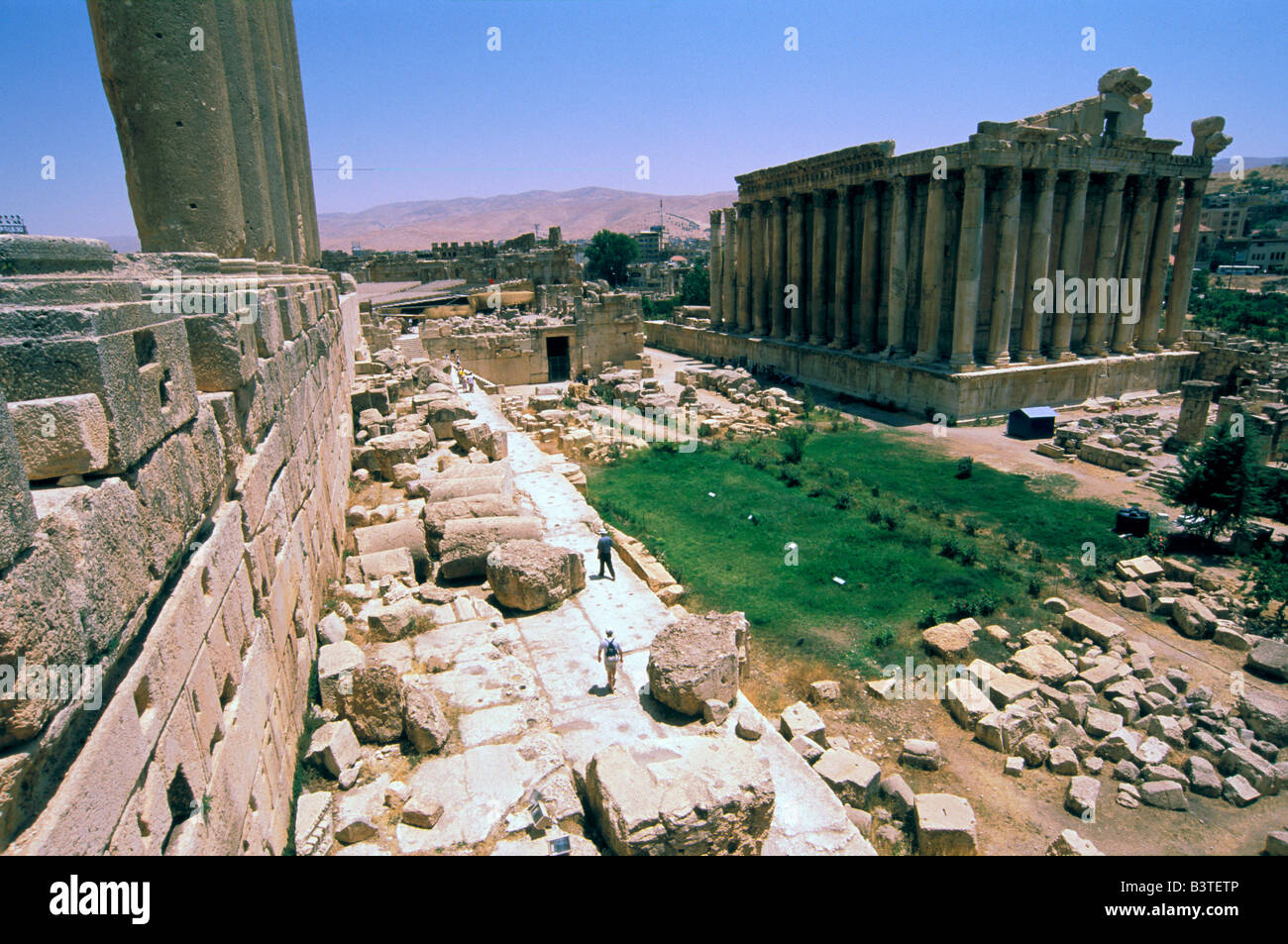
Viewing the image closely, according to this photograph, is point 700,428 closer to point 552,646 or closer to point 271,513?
point 552,646

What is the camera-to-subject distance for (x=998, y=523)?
514 inches

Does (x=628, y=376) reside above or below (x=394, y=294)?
below

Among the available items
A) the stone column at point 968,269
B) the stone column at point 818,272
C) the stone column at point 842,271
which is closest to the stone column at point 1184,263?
the stone column at point 968,269

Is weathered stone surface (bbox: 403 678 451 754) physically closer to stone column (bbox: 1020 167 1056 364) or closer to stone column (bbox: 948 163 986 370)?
stone column (bbox: 948 163 986 370)

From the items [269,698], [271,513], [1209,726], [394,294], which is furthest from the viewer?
[394,294]

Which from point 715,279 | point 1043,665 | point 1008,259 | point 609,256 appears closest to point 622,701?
point 1043,665

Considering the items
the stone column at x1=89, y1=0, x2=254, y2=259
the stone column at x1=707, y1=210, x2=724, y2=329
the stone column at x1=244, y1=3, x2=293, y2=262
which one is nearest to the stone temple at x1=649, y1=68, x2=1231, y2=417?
the stone column at x1=707, y1=210, x2=724, y2=329

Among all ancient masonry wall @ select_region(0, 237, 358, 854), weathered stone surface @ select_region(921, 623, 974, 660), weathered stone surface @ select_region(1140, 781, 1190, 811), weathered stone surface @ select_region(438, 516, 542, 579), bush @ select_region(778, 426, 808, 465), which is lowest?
weathered stone surface @ select_region(1140, 781, 1190, 811)

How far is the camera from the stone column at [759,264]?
30.3 m

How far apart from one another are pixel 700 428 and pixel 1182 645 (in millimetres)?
12604

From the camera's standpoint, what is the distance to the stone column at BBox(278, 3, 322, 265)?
1553 cm

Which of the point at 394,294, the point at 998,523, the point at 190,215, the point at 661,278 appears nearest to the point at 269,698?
the point at 190,215

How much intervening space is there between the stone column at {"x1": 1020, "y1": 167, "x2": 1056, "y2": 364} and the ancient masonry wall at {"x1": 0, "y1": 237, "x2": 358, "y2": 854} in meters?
22.0

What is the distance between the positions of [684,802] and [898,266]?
70.4ft
